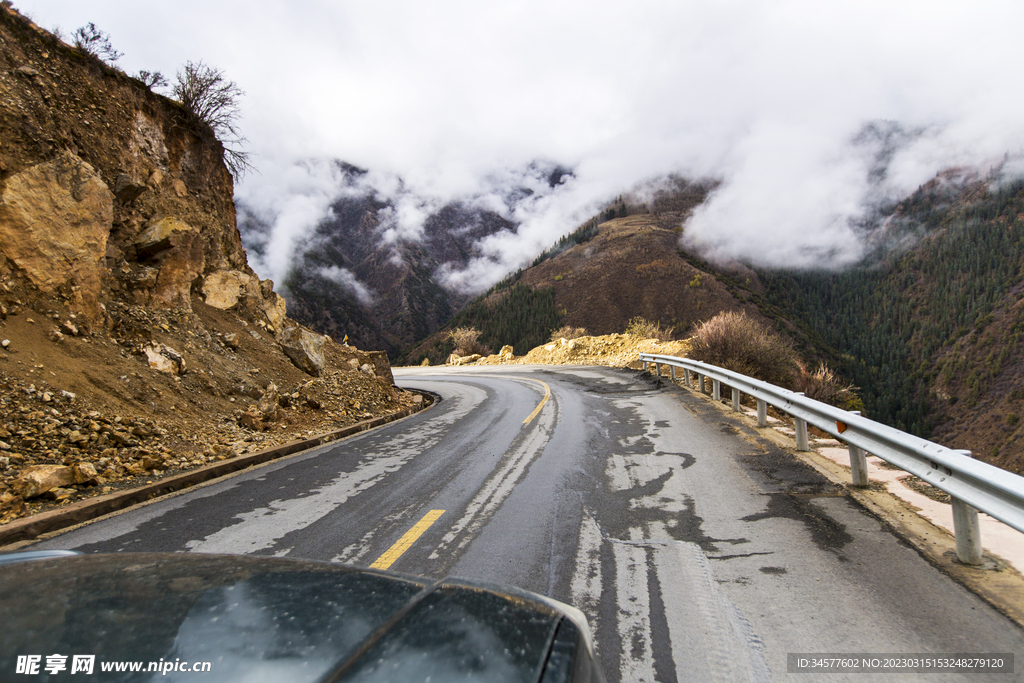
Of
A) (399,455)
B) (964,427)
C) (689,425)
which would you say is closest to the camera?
(399,455)

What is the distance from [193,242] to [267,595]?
464 inches

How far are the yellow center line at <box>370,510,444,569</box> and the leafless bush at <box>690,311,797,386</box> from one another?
1342 cm

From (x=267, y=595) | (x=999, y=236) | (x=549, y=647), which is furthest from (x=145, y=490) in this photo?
(x=999, y=236)

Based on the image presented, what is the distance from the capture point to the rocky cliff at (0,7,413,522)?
6.20 m

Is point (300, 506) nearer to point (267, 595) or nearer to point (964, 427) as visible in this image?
point (267, 595)

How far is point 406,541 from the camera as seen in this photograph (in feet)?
13.1

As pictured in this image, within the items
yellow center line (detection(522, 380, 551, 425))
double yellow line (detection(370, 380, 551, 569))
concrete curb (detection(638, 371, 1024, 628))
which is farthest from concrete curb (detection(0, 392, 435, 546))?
concrete curb (detection(638, 371, 1024, 628))

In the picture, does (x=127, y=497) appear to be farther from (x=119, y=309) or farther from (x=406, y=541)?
(x=119, y=309)

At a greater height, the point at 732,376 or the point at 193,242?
the point at 193,242

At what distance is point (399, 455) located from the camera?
24.1 ft

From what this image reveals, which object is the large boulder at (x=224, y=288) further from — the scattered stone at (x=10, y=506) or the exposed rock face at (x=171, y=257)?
the scattered stone at (x=10, y=506)

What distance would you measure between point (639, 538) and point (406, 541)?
1819mm

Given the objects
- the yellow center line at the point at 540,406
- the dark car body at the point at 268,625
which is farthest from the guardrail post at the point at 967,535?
the yellow center line at the point at 540,406

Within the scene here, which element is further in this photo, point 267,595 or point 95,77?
point 95,77
